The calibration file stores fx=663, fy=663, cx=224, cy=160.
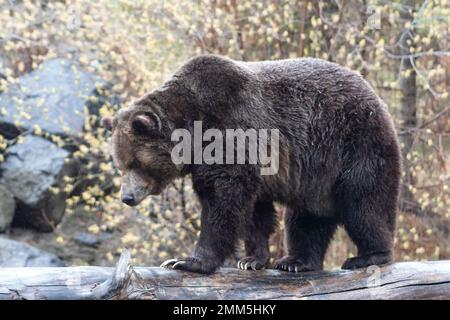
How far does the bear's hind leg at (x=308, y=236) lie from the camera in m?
5.86

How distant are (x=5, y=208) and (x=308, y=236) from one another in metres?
6.85

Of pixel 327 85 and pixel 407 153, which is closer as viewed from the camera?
pixel 327 85

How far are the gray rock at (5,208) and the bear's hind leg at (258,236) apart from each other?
262 inches

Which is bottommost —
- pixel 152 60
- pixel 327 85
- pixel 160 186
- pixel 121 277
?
pixel 121 277

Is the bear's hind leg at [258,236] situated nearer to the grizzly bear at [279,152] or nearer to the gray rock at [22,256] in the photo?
the grizzly bear at [279,152]

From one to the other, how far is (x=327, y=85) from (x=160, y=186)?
1653 millimetres

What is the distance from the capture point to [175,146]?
17.6 ft

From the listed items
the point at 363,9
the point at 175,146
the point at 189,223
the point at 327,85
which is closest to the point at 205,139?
the point at 175,146

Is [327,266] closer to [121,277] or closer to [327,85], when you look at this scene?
[327,85]

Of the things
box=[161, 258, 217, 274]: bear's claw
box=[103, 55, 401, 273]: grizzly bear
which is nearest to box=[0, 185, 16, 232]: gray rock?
box=[103, 55, 401, 273]: grizzly bear

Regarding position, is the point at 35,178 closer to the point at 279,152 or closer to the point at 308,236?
the point at 308,236

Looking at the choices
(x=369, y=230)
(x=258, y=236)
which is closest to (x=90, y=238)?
(x=258, y=236)

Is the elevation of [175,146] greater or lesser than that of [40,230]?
greater
